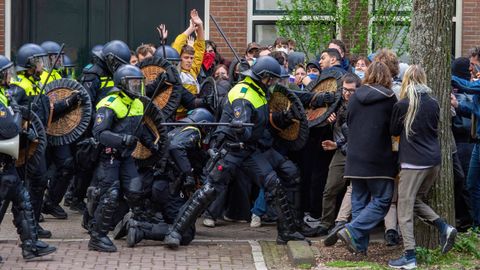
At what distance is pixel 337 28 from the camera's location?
1598 cm

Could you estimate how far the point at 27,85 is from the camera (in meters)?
11.5

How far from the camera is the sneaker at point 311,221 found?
12.1m

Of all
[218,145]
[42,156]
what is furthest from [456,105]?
[42,156]

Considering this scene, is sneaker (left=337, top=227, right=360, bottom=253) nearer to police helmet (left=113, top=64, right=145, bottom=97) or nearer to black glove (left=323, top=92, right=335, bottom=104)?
black glove (left=323, top=92, right=335, bottom=104)

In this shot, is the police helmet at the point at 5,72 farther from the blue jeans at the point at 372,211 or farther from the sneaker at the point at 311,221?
the sneaker at the point at 311,221

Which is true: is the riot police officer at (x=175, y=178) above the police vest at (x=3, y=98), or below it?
below

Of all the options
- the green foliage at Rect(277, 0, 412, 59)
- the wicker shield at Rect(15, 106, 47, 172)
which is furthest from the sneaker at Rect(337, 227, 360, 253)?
the green foliage at Rect(277, 0, 412, 59)

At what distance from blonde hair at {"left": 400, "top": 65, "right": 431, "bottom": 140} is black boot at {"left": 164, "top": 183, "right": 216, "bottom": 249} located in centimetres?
216

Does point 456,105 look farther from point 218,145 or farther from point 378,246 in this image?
point 218,145

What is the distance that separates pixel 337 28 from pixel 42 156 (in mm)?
6490

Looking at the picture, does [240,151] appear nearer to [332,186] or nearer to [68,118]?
[332,186]

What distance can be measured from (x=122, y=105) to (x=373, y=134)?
8.24 ft

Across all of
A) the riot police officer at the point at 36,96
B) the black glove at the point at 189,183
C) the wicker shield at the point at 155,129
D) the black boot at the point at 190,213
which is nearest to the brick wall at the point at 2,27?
the riot police officer at the point at 36,96

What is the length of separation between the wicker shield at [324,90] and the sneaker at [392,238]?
5.26 ft
